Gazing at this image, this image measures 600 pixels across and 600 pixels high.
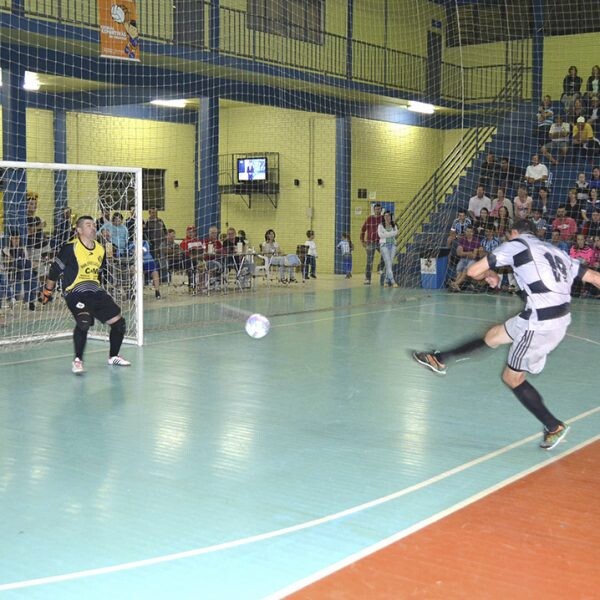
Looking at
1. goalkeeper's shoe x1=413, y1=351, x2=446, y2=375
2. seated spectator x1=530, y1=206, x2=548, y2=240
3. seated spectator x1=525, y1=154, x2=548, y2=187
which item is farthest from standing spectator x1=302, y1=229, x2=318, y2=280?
goalkeeper's shoe x1=413, y1=351, x2=446, y2=375

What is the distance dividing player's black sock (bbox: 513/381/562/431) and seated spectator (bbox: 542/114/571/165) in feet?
53.9

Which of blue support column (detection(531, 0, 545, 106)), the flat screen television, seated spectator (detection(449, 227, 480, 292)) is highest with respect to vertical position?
blue support column (detection(531, 0, 545, 106))

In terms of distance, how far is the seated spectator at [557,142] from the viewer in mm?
22062

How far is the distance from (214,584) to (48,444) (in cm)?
309

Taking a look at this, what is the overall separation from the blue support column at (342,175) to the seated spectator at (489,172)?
5.20 m

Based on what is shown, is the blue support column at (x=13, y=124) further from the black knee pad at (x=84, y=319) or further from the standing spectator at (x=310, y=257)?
the standing spectator at (x=310, y=257)

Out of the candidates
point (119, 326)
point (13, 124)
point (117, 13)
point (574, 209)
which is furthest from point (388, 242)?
point (119, 326)

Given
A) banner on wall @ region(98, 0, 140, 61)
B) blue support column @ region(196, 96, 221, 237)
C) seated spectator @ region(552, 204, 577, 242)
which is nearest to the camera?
banner on wall @ region(98, 0, 140, 61)

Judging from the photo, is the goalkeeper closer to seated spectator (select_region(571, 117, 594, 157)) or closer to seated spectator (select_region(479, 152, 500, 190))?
seated spectator (select_region(479, 152, 500, 190))

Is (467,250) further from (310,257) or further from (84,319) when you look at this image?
(84,319)

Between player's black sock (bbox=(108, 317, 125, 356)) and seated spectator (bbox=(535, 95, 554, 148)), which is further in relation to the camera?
seated spectator (bbox=(535, 95, 554, 148))

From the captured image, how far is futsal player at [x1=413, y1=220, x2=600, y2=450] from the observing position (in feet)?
21.4

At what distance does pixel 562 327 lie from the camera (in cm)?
657

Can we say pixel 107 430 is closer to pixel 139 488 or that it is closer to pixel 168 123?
pixel 139 488
